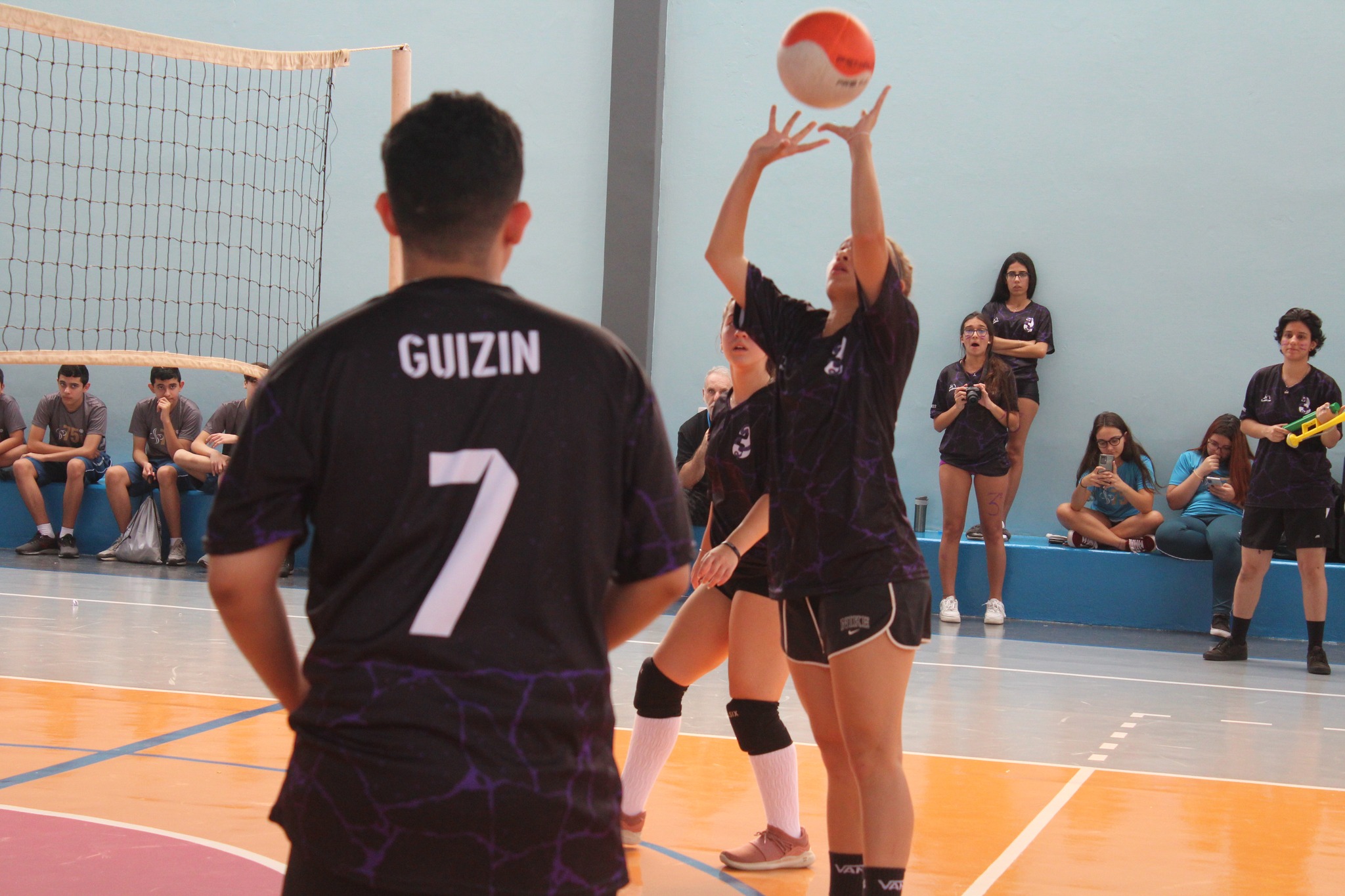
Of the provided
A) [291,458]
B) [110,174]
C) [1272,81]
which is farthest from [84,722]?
[1272,81]

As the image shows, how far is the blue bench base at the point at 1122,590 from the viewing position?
8.10m

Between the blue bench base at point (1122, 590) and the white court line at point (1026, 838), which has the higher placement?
the blue bench base at point (1122, 590)

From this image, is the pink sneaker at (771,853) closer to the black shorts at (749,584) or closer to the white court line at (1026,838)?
the white court line at (1026,838)

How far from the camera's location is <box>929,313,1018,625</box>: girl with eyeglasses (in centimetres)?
810

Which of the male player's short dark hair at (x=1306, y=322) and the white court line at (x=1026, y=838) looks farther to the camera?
the male player's short dark hair at (x=1306, y=322)

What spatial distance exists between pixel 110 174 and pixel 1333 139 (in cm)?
1001

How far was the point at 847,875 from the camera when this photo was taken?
2670mm

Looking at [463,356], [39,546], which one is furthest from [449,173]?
[39,546]

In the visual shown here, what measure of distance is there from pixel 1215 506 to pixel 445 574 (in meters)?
7.96

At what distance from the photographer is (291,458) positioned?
1.33 m

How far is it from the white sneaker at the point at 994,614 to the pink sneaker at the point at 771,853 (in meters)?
5.01

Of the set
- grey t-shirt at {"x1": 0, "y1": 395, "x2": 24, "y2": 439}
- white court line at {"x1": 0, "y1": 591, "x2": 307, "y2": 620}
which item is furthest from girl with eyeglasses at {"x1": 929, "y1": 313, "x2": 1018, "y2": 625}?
grey t-shirt at {"x1": 0, "y1": 395, "x2": 24, "y2": 439}

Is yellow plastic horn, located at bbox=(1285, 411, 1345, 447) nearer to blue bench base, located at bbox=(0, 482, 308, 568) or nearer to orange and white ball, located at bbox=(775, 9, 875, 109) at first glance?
orange and white ball, located at bbox=(775, 9, 875, 109)

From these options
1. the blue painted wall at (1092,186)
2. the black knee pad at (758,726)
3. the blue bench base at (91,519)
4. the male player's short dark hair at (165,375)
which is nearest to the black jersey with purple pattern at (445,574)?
the black knee pad at (758,726)
